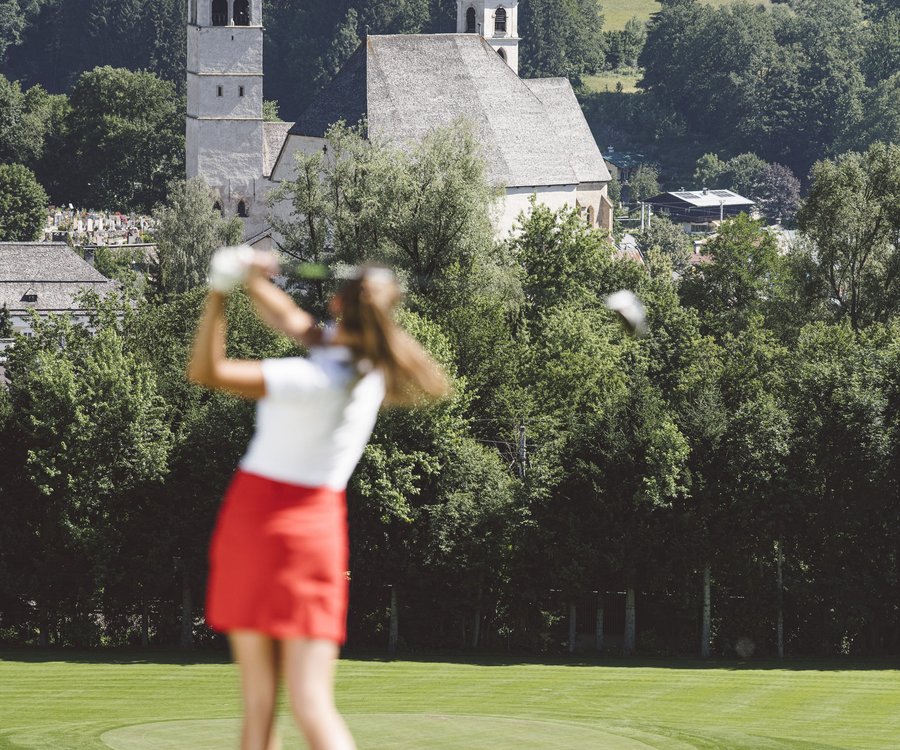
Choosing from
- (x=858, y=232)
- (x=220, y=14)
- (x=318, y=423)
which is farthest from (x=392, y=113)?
(x=318, y=423)

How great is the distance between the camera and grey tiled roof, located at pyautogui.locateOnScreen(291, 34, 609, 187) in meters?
86.4

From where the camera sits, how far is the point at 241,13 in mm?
98438

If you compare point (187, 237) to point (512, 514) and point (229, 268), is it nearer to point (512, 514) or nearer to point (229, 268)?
point (512, 514)

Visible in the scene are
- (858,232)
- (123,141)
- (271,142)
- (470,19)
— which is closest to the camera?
(858,232)

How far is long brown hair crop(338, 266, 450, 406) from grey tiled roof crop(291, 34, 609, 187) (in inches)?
3082

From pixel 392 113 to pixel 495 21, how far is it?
25580 millimetres

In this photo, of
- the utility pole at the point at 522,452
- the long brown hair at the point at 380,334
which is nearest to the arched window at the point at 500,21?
the utility pole at the point at 522,452

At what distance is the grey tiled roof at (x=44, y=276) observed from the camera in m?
88.1

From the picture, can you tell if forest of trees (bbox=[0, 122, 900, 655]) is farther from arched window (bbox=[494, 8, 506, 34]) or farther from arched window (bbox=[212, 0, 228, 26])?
arched window (bbox=[494, 8, 506, 34])

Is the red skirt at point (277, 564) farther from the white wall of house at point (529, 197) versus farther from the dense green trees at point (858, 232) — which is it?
the white wall of house at point (529, 197)

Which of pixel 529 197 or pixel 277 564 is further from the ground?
pixel 529 197

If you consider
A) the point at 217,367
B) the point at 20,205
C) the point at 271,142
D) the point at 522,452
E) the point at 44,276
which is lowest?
the point at 522,452

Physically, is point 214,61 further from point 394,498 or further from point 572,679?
point 572,679

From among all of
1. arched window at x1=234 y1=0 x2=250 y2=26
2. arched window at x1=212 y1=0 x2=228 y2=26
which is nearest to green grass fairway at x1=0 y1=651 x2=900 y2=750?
arched window at x1=212 y1=0 x2=228 y2=26
